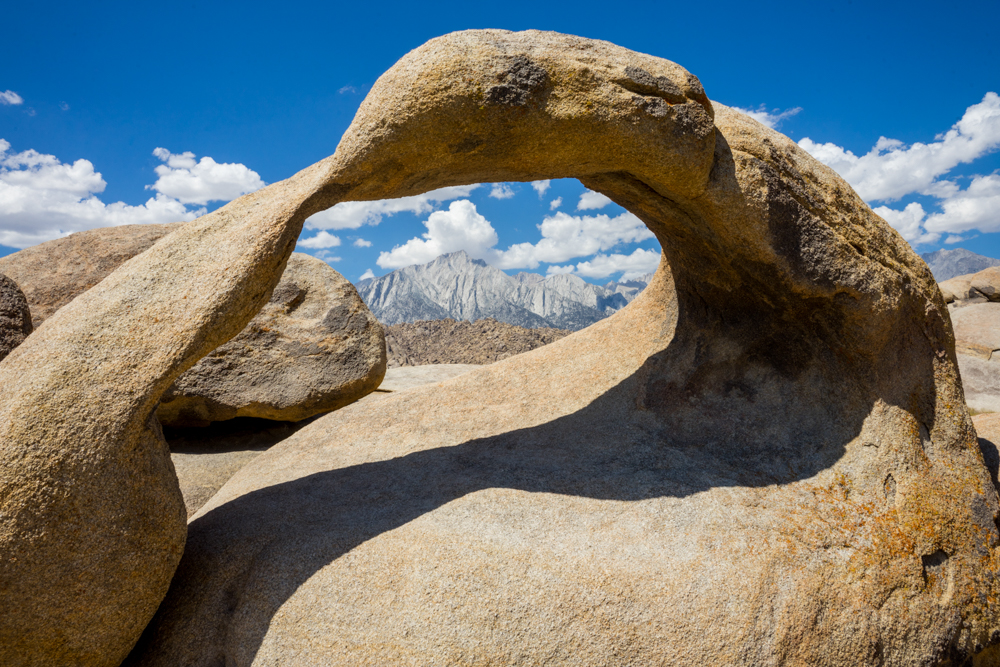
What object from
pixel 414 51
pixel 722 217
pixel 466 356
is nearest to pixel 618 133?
pixel 722 217

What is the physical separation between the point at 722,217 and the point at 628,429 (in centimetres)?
160

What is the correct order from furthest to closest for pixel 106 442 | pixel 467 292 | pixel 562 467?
pixel 467 292 < pixel 562 467 < pixel 106 442

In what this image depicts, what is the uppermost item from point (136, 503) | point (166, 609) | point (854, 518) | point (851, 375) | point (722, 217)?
point (722, 217)

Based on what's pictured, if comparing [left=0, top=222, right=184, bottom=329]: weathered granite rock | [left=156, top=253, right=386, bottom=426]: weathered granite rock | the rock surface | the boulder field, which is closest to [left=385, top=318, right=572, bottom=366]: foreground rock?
the rock surface

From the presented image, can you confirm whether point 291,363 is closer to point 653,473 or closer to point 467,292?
point 653,473

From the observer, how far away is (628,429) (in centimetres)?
429

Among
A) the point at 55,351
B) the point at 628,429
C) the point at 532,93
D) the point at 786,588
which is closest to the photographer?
the point at 55,351

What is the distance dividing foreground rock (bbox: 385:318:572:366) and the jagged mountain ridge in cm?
12680

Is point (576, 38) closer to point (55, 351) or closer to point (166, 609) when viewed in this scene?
point (55, 351)

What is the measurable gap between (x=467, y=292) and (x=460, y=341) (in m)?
153

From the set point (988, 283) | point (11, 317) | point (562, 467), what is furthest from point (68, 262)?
point (988, 283)

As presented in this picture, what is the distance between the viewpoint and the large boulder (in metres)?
2.73

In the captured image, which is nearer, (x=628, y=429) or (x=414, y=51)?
(x=414, y=51)

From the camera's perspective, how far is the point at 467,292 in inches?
6762
